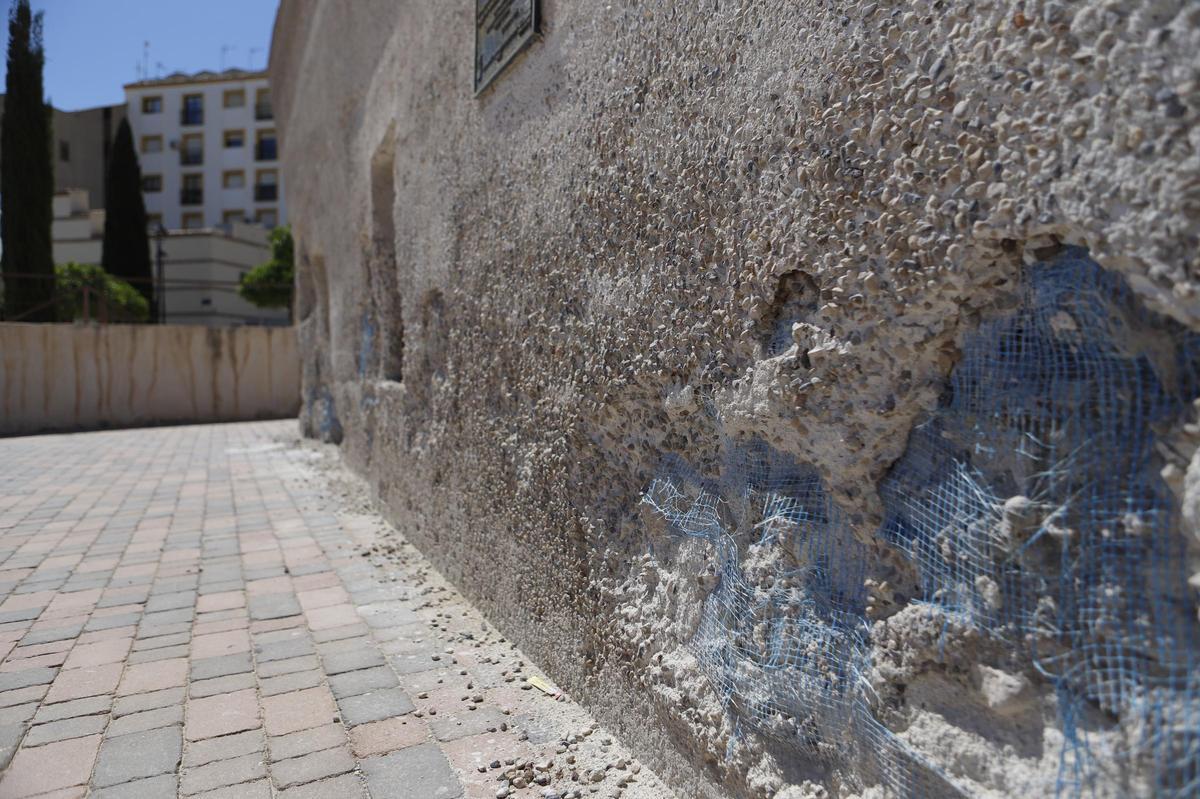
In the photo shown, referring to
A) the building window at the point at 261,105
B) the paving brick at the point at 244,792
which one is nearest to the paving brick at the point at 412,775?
the paving brick at the point at 244,792

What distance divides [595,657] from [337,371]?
17.4ft

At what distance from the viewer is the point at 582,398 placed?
210 cm

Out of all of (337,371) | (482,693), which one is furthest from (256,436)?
(482,693)

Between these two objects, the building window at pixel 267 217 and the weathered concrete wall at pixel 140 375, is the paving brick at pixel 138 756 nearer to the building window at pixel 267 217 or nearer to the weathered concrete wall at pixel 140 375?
the weathered concrete wall at pixel 140 375

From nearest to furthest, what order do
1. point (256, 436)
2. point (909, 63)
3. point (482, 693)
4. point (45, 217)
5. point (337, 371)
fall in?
point (909, 63) → point (482, 693) → point (337, 371) → point (256, 436) → point (45, 217)

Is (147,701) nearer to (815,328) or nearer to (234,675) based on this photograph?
(234,675)

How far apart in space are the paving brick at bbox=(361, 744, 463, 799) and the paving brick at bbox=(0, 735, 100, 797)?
70 centimetres

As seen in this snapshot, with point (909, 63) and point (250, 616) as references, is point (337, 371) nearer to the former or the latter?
point (250, 616)

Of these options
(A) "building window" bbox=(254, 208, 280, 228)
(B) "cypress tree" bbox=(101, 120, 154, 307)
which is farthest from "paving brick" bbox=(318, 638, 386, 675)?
(A) "building window" bbox=(254, 208, 280, 228)

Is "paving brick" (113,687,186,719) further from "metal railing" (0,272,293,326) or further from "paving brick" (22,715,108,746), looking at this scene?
"metal railing" (0,272,293,326)

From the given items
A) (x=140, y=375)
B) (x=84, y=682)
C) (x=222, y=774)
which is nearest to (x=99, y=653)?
(x=84, y=682)

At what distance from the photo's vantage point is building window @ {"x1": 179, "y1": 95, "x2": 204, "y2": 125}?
3856 centimetres

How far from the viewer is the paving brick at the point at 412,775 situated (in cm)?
183

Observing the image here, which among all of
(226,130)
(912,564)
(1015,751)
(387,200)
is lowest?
(1015,751)
